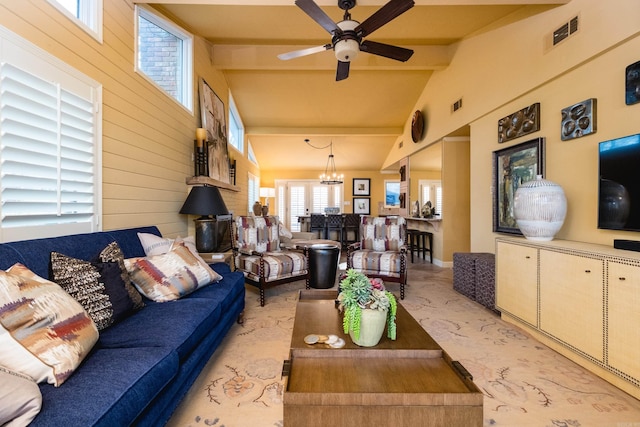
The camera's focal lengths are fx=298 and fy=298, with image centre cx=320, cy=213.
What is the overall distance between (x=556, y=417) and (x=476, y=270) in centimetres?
198

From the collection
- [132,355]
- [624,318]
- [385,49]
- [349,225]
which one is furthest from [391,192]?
[132,355]

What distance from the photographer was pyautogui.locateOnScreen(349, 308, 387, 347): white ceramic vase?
4.81 ft

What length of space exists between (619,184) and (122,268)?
3.42 metres

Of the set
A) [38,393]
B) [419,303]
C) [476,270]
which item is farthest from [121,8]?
[476,270]

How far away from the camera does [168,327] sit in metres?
1.57

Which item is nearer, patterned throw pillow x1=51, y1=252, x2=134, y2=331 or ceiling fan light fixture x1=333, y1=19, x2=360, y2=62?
patterned throw pillow x1=51, y1=252, x2=134, y2=331

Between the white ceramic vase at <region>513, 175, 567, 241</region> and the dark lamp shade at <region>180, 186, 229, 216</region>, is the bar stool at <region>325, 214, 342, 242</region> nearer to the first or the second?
the dark lamp shade at <region>180, 186, 229, 216</region>

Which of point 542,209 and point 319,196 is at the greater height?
point 319,196

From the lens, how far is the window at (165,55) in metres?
3.04

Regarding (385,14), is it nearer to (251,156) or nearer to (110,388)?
(110,388)

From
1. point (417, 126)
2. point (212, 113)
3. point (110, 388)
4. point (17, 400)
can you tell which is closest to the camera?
point (17, 400)

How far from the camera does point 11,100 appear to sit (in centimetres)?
162

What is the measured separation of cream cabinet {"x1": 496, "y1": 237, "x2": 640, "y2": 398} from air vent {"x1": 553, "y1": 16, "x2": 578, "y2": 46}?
6.19ft

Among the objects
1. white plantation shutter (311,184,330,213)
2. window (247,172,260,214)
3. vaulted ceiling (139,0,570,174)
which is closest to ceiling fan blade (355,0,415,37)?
vaulted ceiling (139,0,570,174)
